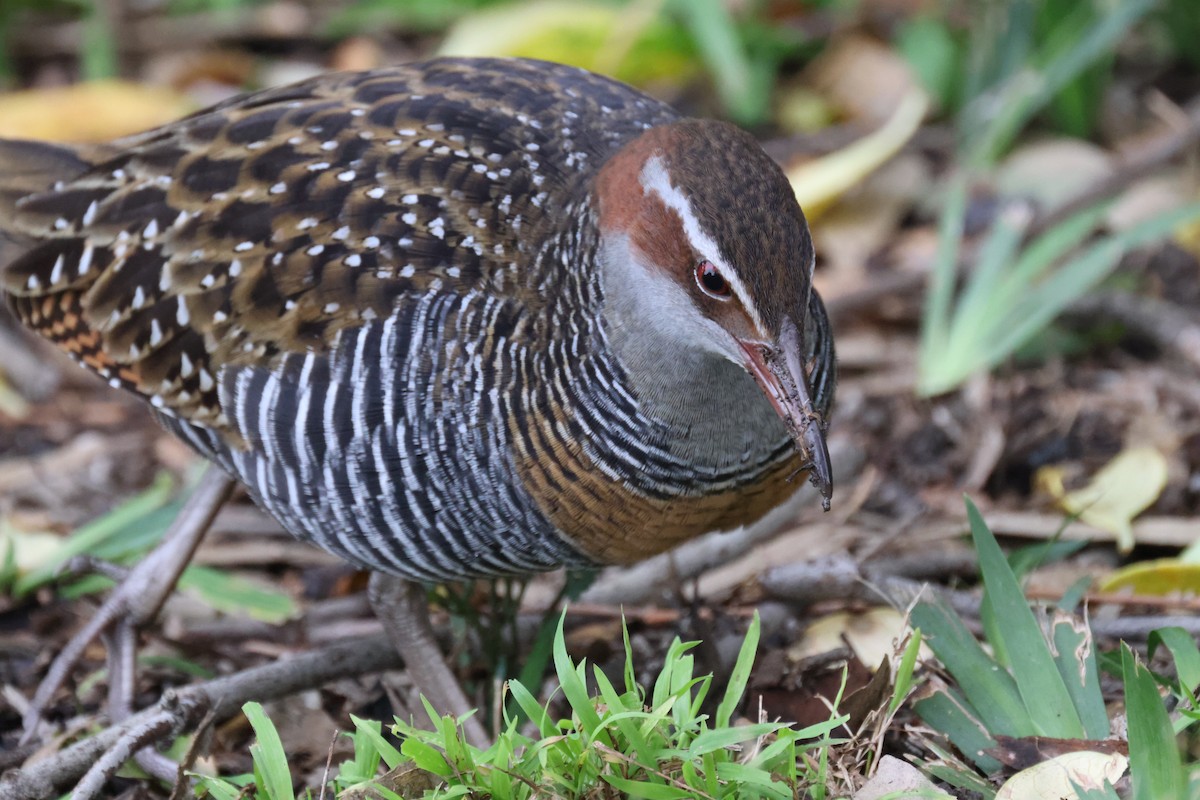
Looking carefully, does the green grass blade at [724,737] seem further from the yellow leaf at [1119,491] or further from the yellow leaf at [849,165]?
the yellow leaf at [849,165]

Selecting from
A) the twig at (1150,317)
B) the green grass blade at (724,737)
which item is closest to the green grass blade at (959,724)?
the green grass blade at (724,737)

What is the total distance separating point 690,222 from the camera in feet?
10.2

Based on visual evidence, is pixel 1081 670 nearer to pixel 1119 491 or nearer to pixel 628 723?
pixel 628 723

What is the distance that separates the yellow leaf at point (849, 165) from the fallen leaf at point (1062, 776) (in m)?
3.16

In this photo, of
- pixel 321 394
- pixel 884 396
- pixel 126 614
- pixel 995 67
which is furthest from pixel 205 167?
pixel 995 67

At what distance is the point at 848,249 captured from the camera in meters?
6.07

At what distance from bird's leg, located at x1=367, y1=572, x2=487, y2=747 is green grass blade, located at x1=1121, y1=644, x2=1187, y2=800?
1.75m

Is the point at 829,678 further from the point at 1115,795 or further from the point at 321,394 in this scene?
the point at 321,394

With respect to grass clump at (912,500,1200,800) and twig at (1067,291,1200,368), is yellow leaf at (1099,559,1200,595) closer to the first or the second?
grass clump at (912,500,1200,800)

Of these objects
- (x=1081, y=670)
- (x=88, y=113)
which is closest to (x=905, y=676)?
(x=1081, y=670)

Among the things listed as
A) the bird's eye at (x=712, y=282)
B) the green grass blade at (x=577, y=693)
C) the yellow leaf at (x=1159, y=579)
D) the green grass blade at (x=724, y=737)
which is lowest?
the yellow leaf at (x=1159, y=579)

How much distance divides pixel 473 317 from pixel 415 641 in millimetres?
944

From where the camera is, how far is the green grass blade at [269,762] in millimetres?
2980

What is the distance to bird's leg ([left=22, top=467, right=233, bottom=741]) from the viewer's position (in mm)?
4102
